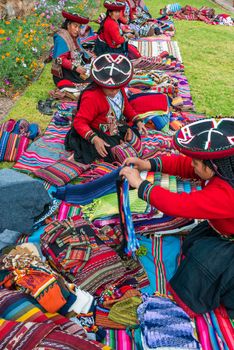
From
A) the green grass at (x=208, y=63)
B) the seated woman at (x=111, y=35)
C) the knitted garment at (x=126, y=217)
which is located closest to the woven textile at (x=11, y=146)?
the knitted garment at (x=126, y=217)

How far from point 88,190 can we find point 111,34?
5.55 metres

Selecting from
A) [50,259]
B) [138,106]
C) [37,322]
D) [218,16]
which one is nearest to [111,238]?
[50,259]

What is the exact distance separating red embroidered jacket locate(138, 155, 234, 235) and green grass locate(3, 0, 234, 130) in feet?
11.1

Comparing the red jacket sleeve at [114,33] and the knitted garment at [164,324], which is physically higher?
the red jacket sleeve at [114,33]

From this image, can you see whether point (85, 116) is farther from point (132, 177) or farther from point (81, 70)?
point (81, 70)

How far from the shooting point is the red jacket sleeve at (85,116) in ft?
14.3

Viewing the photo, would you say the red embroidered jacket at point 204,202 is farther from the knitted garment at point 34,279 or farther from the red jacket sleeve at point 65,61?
the red jacket sleeve at point 65,61

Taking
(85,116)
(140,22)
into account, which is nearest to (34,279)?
(85,116)

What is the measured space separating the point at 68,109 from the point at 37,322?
13.9ft

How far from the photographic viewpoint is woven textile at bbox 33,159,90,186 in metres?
4.30

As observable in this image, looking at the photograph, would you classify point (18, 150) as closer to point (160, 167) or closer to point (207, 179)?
point (160, 167)

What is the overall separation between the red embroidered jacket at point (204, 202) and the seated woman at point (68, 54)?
4.50 meters

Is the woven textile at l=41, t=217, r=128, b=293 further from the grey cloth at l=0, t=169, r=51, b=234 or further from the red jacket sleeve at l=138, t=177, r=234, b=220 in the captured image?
the red jacket sleeve at l=138, t=177, r=234, b=220

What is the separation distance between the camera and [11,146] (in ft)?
15.9
